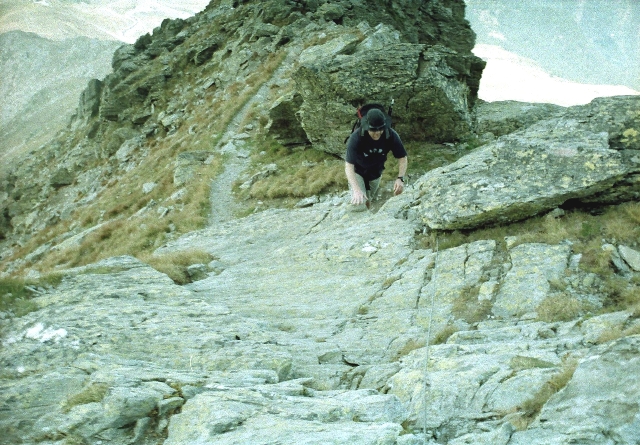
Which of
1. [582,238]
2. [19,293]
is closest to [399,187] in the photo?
[582,238]

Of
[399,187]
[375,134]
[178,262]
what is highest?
[375,134]

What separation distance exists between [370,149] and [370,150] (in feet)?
0.13

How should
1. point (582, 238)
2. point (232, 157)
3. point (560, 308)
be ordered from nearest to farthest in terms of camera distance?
point (560, 308) < point (582, 238) < point (232, 157)

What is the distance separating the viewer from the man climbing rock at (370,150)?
11.2 m

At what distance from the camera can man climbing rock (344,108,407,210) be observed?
36.7 feet

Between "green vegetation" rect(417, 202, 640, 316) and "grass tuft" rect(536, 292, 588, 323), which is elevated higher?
"green vegetation" rect(417, 202, 640, 316)

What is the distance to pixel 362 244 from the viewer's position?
12992 millimetres

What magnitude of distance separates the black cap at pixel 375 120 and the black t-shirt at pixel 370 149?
2.39 ft

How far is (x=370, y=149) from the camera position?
12617 mm

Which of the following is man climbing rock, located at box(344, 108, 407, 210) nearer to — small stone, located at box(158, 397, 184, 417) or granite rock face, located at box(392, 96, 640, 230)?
granite rock face, located at box(392, 96, 640, 230)

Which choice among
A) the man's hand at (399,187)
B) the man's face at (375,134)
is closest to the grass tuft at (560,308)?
the man's hand at (399,187)

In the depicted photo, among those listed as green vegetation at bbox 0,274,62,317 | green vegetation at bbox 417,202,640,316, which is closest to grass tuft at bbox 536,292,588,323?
green vegetation at bbox 417,202,640,316

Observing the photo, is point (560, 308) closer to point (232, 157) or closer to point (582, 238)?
point (582, 238)

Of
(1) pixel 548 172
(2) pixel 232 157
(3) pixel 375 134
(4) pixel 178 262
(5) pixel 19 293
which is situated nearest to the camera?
(5) pixel 19 293
